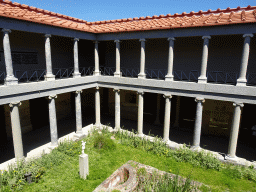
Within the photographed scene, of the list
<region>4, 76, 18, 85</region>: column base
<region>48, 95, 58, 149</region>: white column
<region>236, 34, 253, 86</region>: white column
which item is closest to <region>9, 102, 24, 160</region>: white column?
<region>4, 76, 18, 85</region>: column base

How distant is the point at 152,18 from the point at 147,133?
27.1 ft

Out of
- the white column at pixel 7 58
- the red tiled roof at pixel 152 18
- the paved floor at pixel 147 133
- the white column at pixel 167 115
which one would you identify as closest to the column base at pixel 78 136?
the paved floor at pixel 147 133

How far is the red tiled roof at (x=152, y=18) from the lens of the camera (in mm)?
8898

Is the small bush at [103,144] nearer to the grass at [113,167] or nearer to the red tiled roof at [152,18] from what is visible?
the grass at [113,167]

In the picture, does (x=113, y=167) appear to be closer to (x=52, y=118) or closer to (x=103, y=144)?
(x=103, y=144)

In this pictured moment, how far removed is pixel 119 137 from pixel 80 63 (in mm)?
7086

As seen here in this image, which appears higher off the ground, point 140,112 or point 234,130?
point 140,112

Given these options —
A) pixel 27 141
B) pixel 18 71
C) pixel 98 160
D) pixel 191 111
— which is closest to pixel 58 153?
pixel 98 160

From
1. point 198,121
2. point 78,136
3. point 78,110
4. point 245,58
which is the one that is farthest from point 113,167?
point 245,58

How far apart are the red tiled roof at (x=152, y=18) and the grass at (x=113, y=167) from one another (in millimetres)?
→ 6822

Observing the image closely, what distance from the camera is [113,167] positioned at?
31.5ft

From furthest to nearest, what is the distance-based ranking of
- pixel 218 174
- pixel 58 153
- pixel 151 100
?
pixel 151 100 → pixel 58 153 → pixel 218 174

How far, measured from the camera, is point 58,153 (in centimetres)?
1018

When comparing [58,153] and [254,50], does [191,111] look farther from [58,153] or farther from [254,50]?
[58,153]
